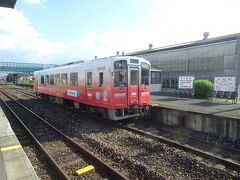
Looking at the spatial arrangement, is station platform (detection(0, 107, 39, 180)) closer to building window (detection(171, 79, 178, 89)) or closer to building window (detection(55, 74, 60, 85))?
building window (detection(55, 74, 60, 85))

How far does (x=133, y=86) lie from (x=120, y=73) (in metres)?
1.05

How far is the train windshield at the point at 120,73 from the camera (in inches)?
402

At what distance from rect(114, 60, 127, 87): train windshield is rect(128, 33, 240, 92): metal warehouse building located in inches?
707

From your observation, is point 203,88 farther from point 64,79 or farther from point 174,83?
point 174,83

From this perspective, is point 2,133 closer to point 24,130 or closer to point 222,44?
point 24,130

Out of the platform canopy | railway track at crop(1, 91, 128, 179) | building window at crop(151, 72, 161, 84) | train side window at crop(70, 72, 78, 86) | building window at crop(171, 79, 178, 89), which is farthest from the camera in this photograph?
building window at crop(171, 79, 178, 89)

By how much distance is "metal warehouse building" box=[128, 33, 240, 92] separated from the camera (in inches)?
1044

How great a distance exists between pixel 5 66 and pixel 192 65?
5473 cm

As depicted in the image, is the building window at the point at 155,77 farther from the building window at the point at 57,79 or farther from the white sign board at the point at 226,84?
the building window at the point at 57,79

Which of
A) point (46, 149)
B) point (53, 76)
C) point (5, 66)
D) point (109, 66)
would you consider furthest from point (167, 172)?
point (5, 66)

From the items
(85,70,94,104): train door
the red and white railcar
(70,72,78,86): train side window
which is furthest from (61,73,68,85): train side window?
(85,70,94,104): train door

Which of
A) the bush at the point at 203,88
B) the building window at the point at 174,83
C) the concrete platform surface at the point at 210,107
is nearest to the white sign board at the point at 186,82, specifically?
the bush at the point at 203,88

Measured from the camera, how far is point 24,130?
1022 centimetres

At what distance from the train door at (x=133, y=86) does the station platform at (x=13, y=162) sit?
545cm
